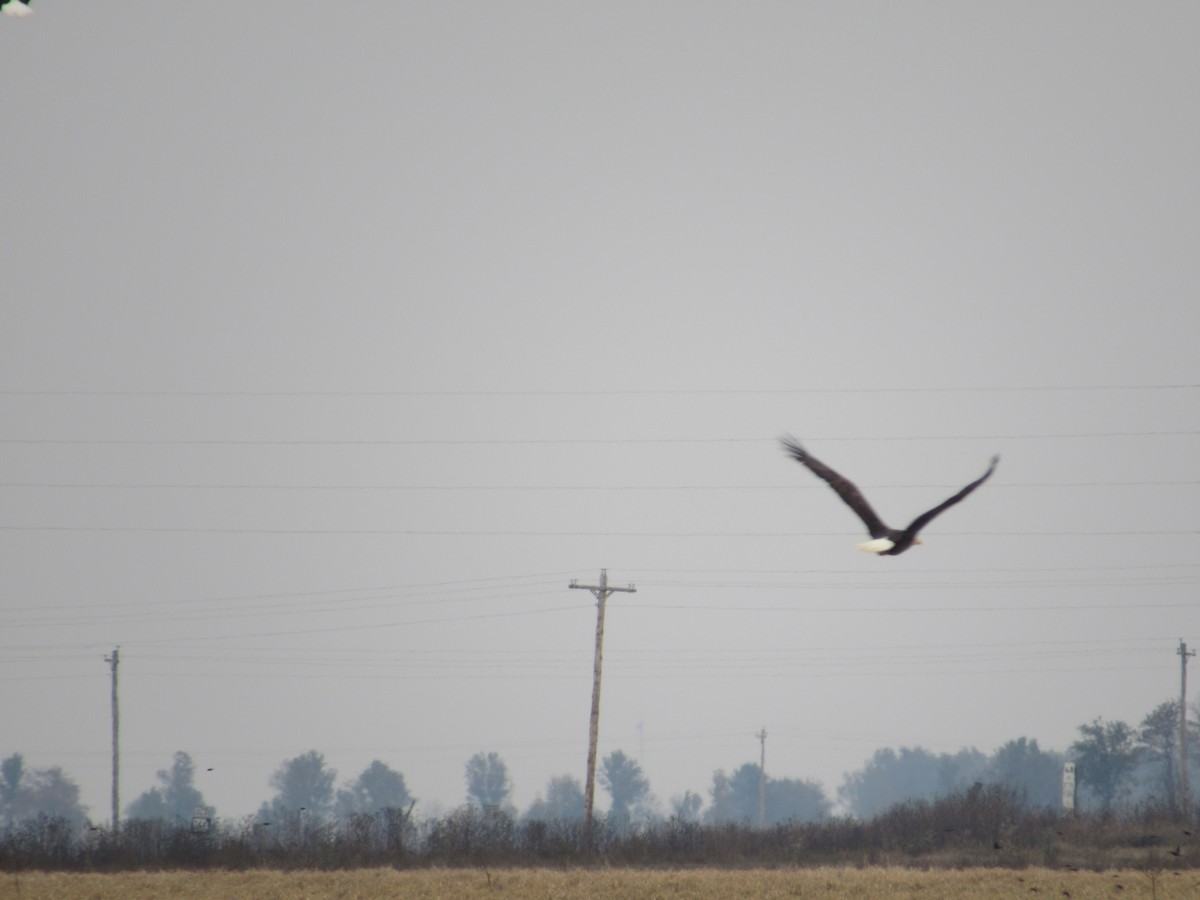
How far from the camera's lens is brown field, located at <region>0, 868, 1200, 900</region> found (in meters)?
24.9

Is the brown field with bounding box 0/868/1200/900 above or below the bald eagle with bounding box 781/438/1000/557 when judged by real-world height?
below

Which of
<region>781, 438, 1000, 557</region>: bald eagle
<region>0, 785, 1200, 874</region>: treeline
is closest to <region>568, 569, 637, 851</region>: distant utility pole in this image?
<region>0, 785, 1200, 874</region>: treeline

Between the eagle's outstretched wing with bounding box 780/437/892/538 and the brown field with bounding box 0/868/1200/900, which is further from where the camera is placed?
the brown field with bounding box 0/868/1200/900

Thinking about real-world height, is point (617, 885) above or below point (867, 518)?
below

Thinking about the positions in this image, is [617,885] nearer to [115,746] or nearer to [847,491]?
[847,491]

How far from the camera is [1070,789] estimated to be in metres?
47.2

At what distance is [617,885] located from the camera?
26.3 meters

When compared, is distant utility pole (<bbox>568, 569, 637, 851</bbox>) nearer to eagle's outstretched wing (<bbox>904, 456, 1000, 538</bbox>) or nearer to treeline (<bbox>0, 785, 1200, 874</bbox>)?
treeline (<bbox>0, 785, 1200, 874</bbox>)

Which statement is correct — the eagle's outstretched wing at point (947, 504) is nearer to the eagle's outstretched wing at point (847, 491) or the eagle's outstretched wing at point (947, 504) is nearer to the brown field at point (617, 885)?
the eagle's outstretched wing at point (847, 491)

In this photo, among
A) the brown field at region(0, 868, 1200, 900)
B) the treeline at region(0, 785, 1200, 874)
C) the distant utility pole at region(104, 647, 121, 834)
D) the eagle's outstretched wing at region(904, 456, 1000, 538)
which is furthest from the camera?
the distant utility pole at region(104, 647, 121, 834)

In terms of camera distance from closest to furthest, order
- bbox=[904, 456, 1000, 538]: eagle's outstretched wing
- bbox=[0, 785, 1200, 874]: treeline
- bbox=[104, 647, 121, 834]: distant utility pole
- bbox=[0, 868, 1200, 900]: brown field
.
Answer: bbox=[904, 456, 1000, 538]: eagle's outstretched wing → bbox=[0, 868, 1200, 900]: brown field → bbox=[0, 785, 1200, 874]: treeline → bbox=[104, 647, 121, 834]: distant utility pole

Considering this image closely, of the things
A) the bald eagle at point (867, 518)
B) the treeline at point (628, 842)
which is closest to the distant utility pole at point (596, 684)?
the treeline at point (628, 842)

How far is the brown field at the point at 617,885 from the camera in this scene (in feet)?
81.8

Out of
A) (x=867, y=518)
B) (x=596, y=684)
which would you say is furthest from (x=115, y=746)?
(x=867, y=518)
